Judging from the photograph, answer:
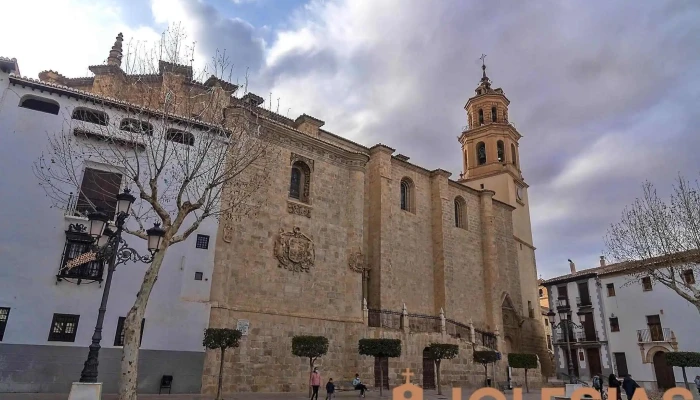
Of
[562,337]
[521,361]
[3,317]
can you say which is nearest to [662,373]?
[562,337]

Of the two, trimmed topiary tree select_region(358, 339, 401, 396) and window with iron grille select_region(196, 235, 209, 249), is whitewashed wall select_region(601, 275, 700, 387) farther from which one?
window with iron grille select_region(196, 235, 209, 249)

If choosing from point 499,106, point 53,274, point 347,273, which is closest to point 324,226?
point 347,273

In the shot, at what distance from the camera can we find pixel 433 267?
972 inches

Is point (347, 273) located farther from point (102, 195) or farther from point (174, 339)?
point (102, 195)

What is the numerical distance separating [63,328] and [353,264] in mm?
10760

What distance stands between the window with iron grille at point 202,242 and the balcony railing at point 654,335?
3009 cm

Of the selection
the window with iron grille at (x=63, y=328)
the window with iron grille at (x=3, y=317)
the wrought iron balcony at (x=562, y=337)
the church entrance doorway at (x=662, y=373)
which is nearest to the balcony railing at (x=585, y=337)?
the wrought iron balcony at (x=562, y=337)

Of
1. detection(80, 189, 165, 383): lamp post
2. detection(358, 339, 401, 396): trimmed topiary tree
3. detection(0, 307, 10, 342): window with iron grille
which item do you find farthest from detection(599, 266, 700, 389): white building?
detection(0, 307, 10, 342): window with iron grille

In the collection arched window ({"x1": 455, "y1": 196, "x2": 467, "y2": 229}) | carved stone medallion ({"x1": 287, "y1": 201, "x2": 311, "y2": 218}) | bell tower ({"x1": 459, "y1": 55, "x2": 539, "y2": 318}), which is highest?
bell tower ({"x1": 459, "y1": 55, "x2": 539, "y2": 318})

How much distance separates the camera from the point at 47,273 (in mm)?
12695

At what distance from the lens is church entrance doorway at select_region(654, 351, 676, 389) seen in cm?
2845

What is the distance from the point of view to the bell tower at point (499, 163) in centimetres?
3144

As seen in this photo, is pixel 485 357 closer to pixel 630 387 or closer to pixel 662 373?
pixel 630 387

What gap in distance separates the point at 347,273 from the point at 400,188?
7433 millimetres
